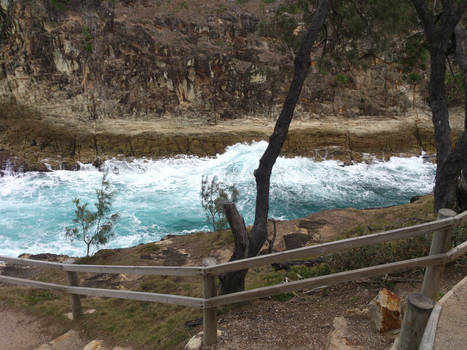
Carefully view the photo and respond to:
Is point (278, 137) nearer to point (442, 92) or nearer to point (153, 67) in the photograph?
point (442, 92)

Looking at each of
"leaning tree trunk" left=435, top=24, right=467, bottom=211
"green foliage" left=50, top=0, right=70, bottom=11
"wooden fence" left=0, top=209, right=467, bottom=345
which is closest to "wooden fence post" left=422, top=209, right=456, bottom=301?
"wooden fence" left=0, top=209, right=467, bottom=345

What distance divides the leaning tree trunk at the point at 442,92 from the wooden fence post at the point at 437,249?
10.7 ft

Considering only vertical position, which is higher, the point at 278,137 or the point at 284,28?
the point at 284,28

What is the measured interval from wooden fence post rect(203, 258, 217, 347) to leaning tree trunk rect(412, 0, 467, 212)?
486 centimetres

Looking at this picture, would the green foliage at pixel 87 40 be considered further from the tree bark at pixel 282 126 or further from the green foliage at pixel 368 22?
the tree bark at pixel 282 126

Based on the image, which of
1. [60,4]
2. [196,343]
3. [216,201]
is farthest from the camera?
[60,4]

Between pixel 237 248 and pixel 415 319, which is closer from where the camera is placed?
pixel 415 319

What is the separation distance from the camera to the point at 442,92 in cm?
661

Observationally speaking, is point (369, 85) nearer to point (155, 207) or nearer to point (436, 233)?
point (155, 207)

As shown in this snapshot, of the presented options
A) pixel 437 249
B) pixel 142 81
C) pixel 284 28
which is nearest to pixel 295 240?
pixel 284 28

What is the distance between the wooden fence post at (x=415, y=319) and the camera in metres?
2.10

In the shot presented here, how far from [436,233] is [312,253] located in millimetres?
1211

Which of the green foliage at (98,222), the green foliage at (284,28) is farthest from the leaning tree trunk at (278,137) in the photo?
the green foliage at (98,222)

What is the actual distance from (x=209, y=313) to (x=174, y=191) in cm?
1982
